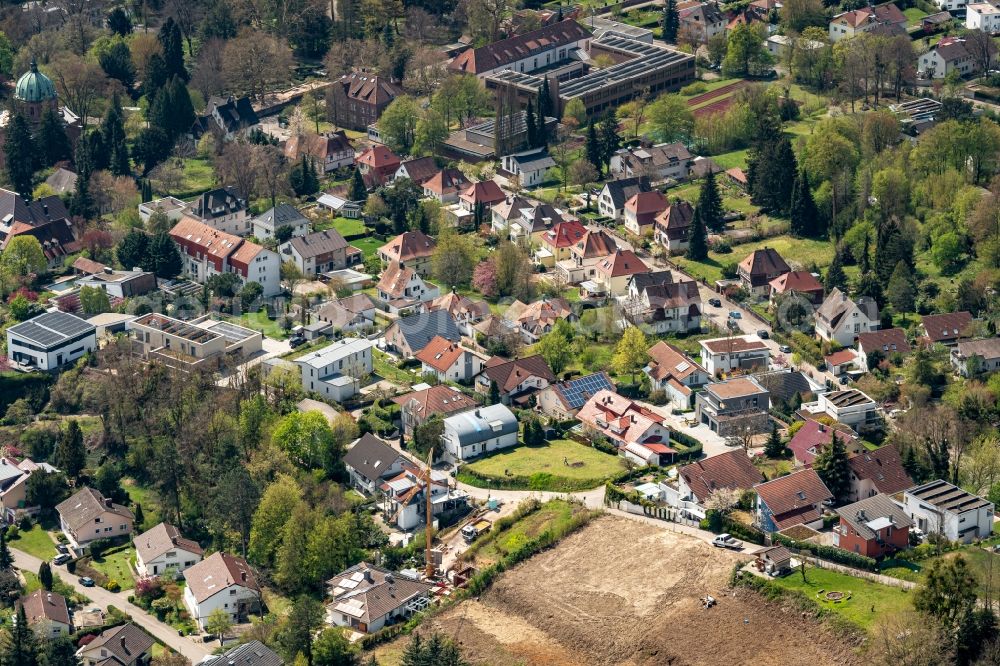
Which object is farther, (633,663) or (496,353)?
(496,353)

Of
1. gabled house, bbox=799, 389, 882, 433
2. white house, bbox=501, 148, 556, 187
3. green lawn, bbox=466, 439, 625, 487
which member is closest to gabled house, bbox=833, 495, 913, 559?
gabled house, bbox=799, 389, 882, 433

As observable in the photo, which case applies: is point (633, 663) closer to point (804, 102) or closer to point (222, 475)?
point (222, 475)

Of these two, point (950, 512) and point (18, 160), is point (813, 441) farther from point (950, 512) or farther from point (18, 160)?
point (18, 160)

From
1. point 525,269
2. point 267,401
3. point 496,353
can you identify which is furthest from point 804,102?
point 267,401

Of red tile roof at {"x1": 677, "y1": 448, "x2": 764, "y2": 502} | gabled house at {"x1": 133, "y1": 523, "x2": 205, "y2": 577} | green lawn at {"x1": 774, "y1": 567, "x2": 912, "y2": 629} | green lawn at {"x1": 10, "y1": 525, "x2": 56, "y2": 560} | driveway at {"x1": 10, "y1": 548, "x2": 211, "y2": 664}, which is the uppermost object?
green lawn at {"x1": 774, "y1": 567, "x2": 912, "y2": 629}

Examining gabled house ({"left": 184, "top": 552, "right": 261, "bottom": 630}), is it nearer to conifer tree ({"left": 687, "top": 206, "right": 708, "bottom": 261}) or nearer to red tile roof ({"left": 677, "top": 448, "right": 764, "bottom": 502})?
red tile roof ({"left": 677, "top": 448, "right": 764, "bottom": 502})

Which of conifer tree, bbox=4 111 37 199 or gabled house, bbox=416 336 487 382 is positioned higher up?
conifer tree, bbox=4 111 37 199

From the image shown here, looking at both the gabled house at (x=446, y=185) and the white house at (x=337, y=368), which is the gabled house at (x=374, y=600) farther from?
the gabled house at (x=446, y=185)

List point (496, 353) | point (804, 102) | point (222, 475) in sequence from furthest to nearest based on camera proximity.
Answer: point (804, 102), point (496, 353), point (222, 475)
